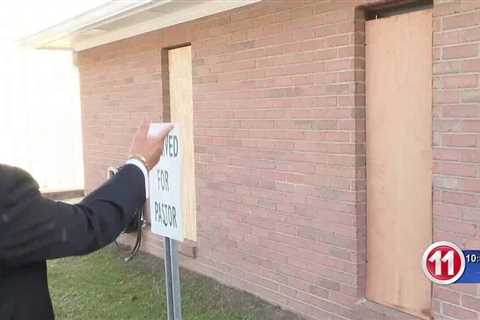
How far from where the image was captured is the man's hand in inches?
84.5

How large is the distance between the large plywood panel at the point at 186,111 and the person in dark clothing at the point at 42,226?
481cm

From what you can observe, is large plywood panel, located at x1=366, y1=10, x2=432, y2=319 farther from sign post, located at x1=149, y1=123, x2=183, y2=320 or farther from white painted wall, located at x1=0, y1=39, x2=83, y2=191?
white painted wall, located at x1=0, y1=39, x2=83, y2=191

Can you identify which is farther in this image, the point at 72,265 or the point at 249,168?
the point at 72,265

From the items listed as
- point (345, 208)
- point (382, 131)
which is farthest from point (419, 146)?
point (345, 208)

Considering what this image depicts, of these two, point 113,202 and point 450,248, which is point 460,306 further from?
point 113,202

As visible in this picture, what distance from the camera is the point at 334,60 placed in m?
4.62

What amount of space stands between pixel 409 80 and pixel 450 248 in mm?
2055

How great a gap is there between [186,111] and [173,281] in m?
4.12

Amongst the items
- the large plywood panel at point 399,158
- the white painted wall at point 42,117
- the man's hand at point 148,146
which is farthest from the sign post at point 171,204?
the white painted wall at point 42,117

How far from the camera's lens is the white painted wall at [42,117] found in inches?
480

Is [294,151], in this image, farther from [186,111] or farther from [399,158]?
[186,111]

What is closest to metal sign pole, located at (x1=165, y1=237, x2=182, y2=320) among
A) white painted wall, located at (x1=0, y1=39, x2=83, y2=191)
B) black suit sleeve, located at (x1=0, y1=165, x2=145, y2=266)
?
black suit sleeve, located at (x1=0, y1=165, x2=145, y2=266)

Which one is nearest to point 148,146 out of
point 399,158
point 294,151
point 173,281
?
point 173,281

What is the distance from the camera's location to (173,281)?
9.96 feet
